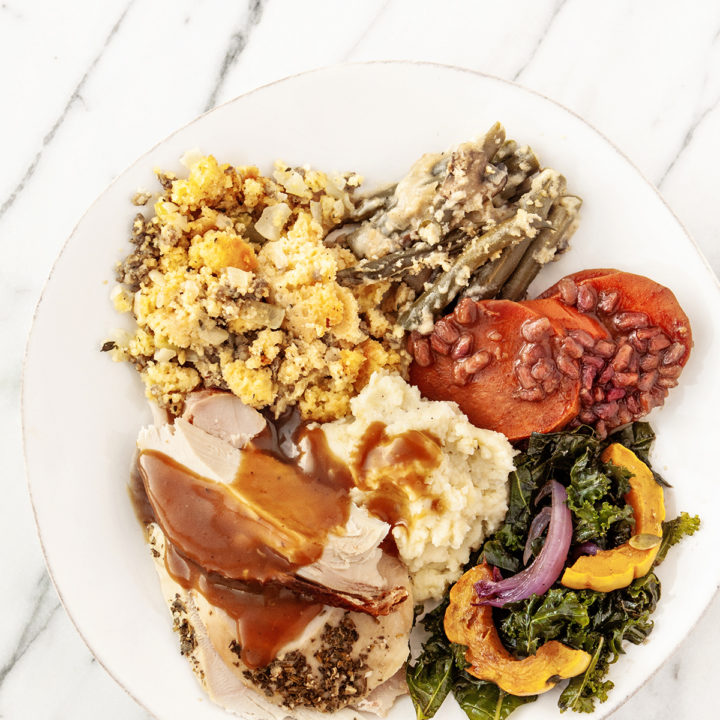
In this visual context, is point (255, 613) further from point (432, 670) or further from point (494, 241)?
point (494, 241)

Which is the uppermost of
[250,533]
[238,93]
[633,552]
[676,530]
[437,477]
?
[238,93]

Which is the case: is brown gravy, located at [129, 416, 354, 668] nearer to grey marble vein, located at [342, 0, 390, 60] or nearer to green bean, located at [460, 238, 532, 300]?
green bean, located at [460, 238, 532, 300]

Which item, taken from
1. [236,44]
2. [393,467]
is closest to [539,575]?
[393,467]

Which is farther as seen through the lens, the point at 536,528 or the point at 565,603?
the point at 536,528

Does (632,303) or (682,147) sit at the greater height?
(682,147)

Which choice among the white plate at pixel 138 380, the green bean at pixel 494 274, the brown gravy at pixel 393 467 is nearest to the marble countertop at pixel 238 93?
the white plate at pixel 138 380

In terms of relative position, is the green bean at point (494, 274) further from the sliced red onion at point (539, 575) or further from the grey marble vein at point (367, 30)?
the grey marble vein at point (367, 30)
